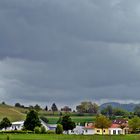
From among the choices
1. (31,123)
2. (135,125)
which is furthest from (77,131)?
(31,123)

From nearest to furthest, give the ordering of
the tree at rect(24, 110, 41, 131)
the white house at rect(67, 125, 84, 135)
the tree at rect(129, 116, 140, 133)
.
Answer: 1. the tree at rect(24, 110, 41, 131)
2. the white house at rect(67, 125, 84, 135)
3. the tree at rect(129, 116, 140, 133)

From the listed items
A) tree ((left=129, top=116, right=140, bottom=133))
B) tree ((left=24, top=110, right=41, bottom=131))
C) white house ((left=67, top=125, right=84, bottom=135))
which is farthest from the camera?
tree ((left=129, top=116, right=140, bottom=133))

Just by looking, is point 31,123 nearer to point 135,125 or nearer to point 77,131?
point 77,131

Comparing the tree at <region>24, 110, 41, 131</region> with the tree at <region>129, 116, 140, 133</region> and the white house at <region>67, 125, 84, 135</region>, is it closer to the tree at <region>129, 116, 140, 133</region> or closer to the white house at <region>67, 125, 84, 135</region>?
the white house at <region>67, 125, 84, 135</region>

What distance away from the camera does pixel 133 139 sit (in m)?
88.0

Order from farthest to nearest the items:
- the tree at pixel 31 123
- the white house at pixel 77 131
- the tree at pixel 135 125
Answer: the tree at pixel 135 125 → the white house at pixel 77 131 → the tree at pixel 31 123

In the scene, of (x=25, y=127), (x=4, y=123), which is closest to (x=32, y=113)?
(x=25, y=127)

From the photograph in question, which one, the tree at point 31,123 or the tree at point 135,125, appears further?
the tree at point 135,125

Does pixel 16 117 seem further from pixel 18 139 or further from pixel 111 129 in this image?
pixel 18 139

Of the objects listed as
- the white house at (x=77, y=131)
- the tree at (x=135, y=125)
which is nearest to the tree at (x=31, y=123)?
the white house at (x=77, y=131)

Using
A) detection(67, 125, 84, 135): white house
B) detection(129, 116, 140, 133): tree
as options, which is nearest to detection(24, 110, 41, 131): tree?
detection(67, 125, 84, 135): white house

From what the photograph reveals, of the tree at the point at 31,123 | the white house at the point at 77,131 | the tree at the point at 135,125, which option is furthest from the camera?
the tree at the point at 135,125

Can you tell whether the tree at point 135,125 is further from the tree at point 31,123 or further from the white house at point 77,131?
the tree at point 31,123

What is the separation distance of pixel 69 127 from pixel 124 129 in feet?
114
